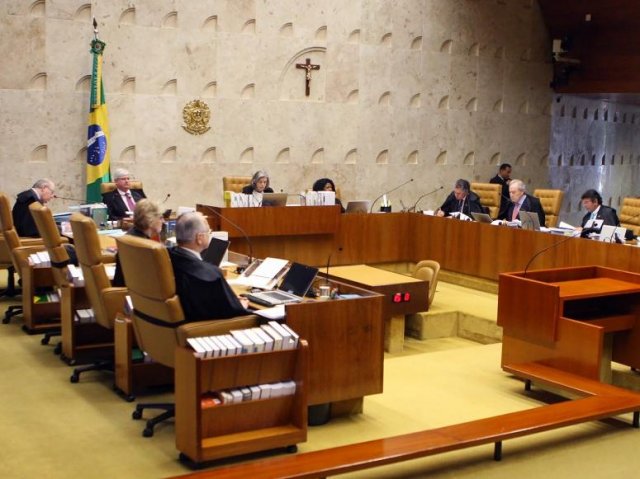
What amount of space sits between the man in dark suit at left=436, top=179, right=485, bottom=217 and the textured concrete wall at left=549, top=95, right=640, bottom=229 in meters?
5.14

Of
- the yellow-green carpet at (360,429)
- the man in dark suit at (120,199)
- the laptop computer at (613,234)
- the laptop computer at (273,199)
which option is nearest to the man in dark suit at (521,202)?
the laptop computer at (613,234)

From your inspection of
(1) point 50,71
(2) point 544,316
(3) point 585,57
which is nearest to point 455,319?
(2) point 544,316

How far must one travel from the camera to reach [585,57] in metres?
13.9

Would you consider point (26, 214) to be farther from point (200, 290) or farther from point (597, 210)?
point (597, 210)

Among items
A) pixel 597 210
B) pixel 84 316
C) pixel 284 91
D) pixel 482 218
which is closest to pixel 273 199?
pixel 482 218

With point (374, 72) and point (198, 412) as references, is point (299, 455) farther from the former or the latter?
point (374, 72)

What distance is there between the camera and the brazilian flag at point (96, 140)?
10.2 m

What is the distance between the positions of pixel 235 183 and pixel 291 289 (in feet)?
18.6

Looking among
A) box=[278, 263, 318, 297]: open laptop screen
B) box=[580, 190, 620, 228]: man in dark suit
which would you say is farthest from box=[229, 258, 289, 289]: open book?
box=[580, 190, 620, 228]: man in dark suit

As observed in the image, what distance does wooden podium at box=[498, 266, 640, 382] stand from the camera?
559cm

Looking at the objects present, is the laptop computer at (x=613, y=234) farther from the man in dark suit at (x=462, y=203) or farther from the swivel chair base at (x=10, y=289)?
the swivel chair base at (x=10, y=289)

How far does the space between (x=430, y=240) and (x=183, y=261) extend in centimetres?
553

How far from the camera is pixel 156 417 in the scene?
480 centimetres

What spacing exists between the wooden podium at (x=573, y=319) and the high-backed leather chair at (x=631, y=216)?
2.73m
